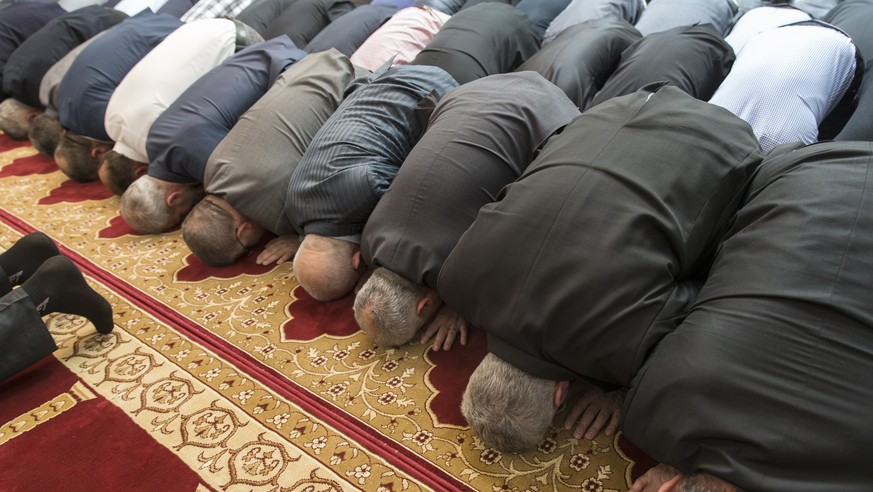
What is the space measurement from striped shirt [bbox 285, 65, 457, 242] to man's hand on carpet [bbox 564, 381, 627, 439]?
957mm

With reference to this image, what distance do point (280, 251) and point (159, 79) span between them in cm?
Result: 120

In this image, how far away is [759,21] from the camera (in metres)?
2.59

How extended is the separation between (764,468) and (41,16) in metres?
5.22

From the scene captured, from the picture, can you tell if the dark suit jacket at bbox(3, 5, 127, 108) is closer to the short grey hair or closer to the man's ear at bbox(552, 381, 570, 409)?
the short grey hair

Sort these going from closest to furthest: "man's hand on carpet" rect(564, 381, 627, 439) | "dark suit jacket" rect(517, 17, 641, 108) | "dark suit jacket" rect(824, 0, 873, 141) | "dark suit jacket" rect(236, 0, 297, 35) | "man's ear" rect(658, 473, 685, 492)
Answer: "man's ear" rect(658, 473, 685, 492) → "man's hand on carpet" rect(564, 381, 627, 439) → "dark suit jacket" rect(824, 0, 873, 141) → "dark suit jacket" rect(517, 17, 641, 108) → "dark suit jacket" rect(236, 0, 297, 35)

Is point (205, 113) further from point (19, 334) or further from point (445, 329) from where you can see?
point (445, 329)

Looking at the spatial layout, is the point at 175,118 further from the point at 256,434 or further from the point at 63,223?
the point at 256,434

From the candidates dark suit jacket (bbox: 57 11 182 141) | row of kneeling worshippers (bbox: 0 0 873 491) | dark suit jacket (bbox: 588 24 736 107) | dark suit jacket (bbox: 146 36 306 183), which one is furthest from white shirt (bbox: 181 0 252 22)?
dark suit jacket (bbox: 588 24 736 107)

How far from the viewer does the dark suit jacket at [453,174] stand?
5.91ft

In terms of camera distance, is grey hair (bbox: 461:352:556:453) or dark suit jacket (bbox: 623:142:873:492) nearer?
dark suit jacket (bbox: 623:142:873:492)

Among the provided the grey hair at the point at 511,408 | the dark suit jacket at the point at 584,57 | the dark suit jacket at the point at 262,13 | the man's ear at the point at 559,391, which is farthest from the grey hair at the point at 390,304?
the dark suit jacket at the point at 262,13

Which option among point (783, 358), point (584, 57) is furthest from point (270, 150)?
point (783, 358)

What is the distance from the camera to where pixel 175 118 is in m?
2.68

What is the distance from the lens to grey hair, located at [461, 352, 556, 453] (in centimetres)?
149
